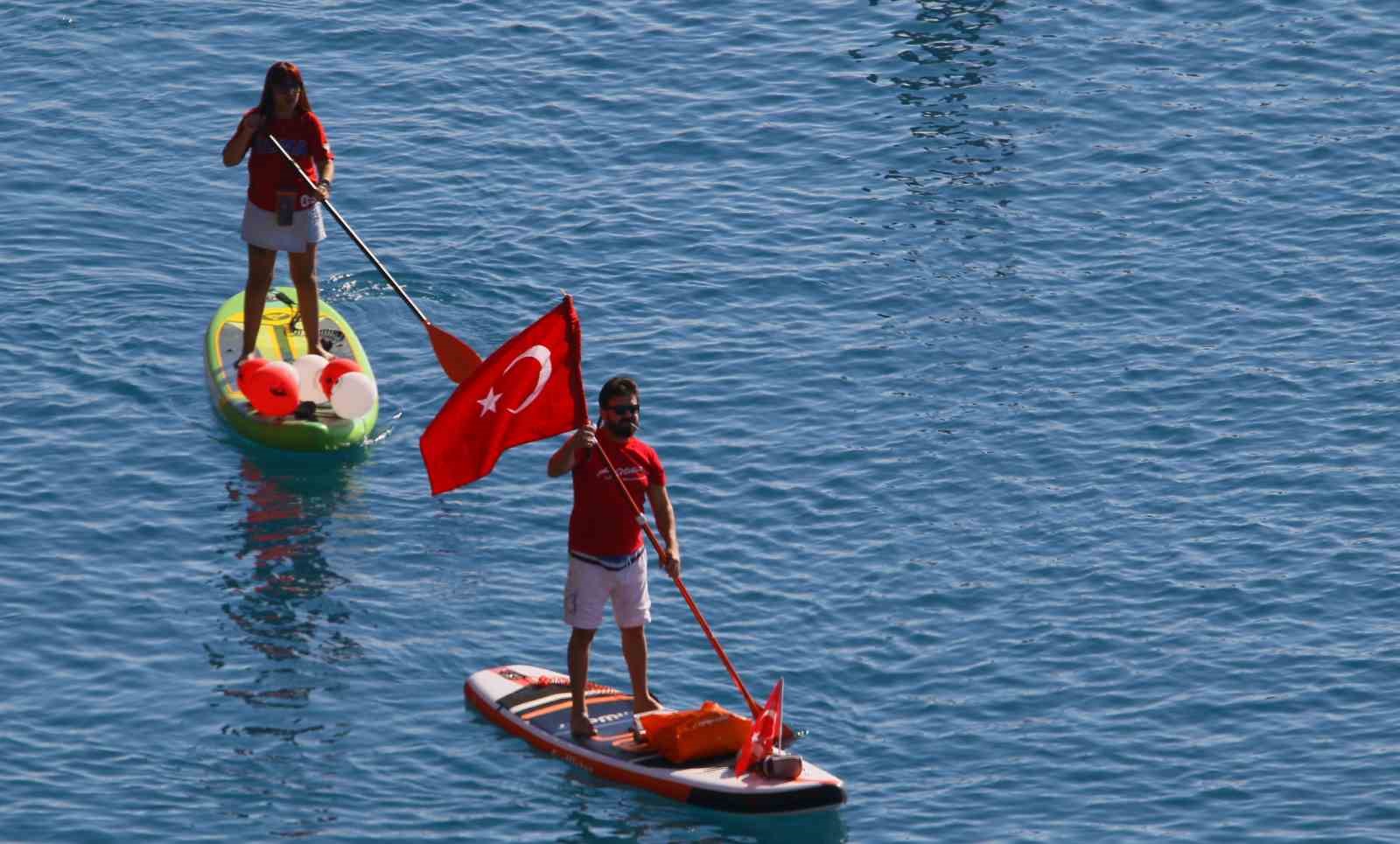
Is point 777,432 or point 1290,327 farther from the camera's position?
point 1290,327

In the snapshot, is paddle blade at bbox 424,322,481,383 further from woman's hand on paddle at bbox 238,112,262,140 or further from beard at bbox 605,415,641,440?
beard at bbox 605,415,641,440

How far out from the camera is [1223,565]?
830 inches

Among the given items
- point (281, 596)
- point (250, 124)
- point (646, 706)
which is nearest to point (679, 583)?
point (646, 706)

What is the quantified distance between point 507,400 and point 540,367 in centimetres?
36

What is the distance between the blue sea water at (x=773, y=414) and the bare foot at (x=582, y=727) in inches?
14.7

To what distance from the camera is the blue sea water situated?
712 inches

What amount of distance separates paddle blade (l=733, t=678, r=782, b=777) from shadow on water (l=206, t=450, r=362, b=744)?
3439 mm

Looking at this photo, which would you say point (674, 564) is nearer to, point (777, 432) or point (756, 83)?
point (777, 432)

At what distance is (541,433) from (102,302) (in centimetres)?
893

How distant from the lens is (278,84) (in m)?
21.5

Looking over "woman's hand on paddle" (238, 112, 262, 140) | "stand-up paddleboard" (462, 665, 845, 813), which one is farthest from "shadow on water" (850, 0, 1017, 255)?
"stand-up paddleboard" (462, 665, 845, 813)

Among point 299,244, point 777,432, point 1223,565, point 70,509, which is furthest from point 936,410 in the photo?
point 70,509

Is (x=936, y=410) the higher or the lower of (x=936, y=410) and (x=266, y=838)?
the higher

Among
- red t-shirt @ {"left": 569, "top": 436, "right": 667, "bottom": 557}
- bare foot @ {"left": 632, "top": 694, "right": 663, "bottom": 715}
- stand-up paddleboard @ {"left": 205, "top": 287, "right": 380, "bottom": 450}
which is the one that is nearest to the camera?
red t-shirt @ {"left": 569, "top": 436, "right": 667, "bottom": 557}
